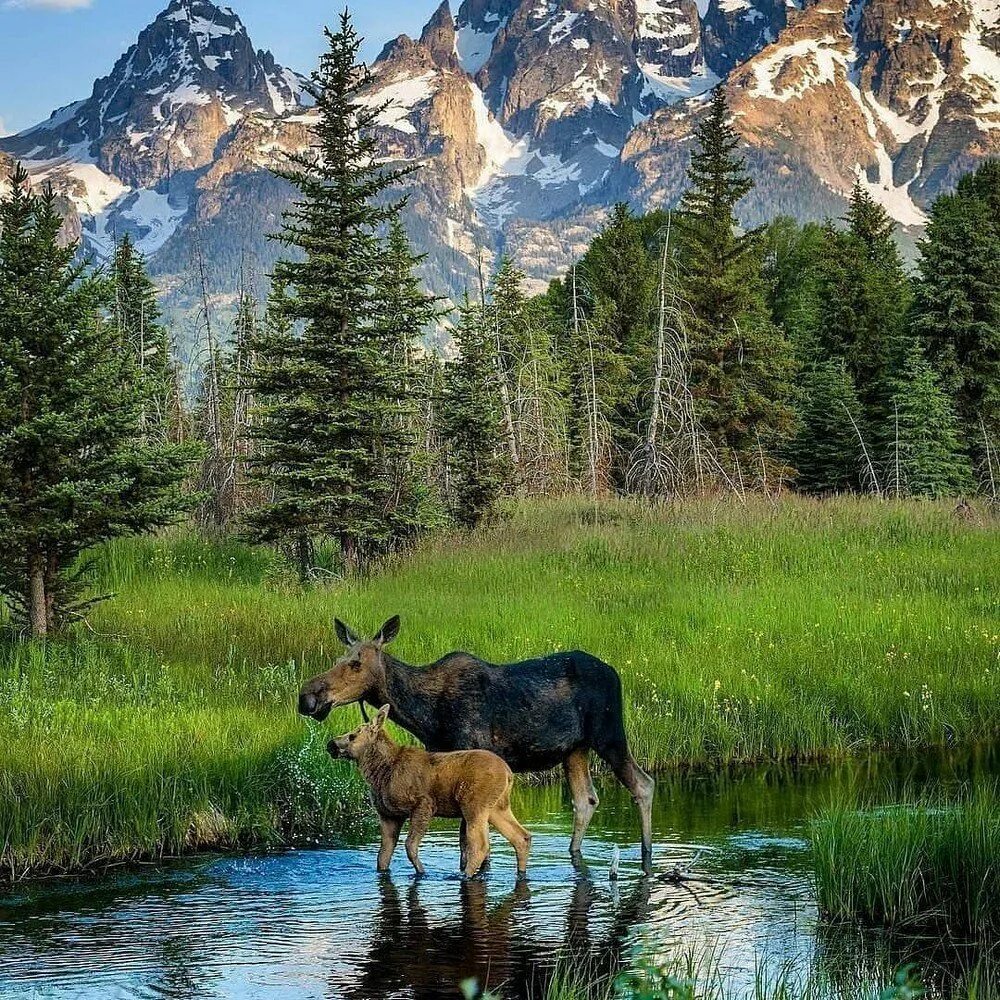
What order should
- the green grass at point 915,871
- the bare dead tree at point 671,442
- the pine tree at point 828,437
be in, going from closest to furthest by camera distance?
1. the green grass at point 915,871
2. the bare dead tree at point 671,442
3. the pine tree at point 828,437

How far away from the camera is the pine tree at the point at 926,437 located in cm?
4472

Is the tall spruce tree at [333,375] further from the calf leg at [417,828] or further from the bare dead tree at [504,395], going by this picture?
the calf leg at [417,828]

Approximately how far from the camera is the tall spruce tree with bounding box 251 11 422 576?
75.5ft

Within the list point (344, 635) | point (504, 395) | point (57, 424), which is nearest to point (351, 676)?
point (344, 635)

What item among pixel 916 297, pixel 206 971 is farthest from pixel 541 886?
pixel 916 297

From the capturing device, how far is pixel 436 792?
982 cm

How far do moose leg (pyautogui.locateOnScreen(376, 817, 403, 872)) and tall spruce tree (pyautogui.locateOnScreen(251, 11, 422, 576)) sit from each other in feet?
42.4

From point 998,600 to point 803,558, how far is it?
349 cm

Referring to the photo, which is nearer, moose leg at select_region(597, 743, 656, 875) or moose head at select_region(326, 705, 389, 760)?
moose head at select_region(326, 705, 389, 760)

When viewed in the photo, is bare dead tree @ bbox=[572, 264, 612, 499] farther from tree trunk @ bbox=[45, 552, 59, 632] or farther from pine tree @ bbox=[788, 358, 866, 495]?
pine tree @ bbox=[788, 358, 866, 495]

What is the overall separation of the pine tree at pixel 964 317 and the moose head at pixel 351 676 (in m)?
41.2

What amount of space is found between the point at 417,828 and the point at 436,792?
0.90ft

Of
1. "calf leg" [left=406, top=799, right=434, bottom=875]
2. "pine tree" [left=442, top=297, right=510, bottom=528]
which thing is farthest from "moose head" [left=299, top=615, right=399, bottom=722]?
"pine tree" [left=442, top=297, right=510, bottom=528]

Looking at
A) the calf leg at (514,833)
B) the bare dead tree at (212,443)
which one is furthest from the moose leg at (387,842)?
the bare dead tree at (212,443)
